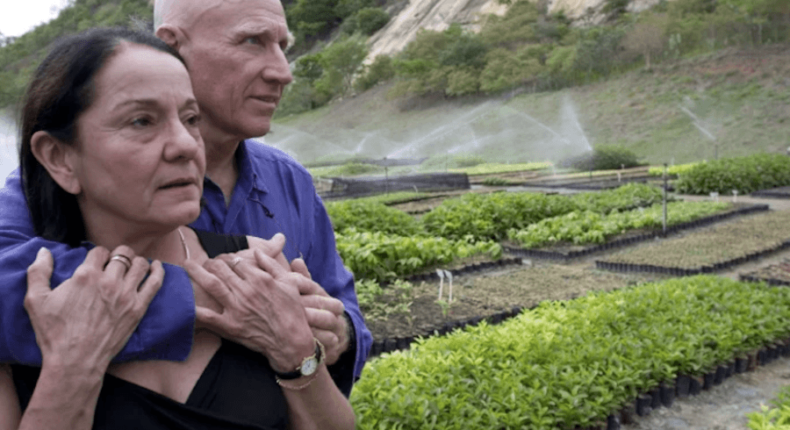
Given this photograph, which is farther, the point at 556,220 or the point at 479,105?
the point at 479,105

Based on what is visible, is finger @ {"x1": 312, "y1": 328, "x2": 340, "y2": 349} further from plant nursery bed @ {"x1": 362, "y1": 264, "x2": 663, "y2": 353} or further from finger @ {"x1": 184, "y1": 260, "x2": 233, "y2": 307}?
plant nursery bed @ {"x1": 362, "y1": 264, "x2": 663, "y2": 353}

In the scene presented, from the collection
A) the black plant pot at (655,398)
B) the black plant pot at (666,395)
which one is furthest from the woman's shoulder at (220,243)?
the black plant pot at (666,395)

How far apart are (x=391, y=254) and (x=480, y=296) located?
132 cm

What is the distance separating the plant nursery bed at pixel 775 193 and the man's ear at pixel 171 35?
705 inches

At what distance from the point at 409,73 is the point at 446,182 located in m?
33.1

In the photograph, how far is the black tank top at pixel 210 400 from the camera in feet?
3.73

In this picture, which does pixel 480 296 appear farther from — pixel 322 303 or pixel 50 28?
pixel 50 28

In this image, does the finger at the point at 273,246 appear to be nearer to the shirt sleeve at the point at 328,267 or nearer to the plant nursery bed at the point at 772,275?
the shirt sleeve at the point at 328,267

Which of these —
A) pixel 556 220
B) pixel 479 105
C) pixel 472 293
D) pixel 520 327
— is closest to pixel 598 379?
pixel 520 327

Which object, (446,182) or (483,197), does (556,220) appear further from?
(446,182)

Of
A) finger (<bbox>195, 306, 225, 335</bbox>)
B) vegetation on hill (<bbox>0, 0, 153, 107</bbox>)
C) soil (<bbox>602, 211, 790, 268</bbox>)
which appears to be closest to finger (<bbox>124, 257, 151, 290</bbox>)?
finger (<bbox>195, 306, 225, 335</bbox>)

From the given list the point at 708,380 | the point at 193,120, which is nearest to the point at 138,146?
the point at 193,120

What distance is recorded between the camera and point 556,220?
1071 cm

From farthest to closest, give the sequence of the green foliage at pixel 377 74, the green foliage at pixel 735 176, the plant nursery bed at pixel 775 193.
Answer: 1. the green foliage at pixel 377 74
2. the green foliage at pixel 735 176
3. the plant nursery bed at pixel 775 193
